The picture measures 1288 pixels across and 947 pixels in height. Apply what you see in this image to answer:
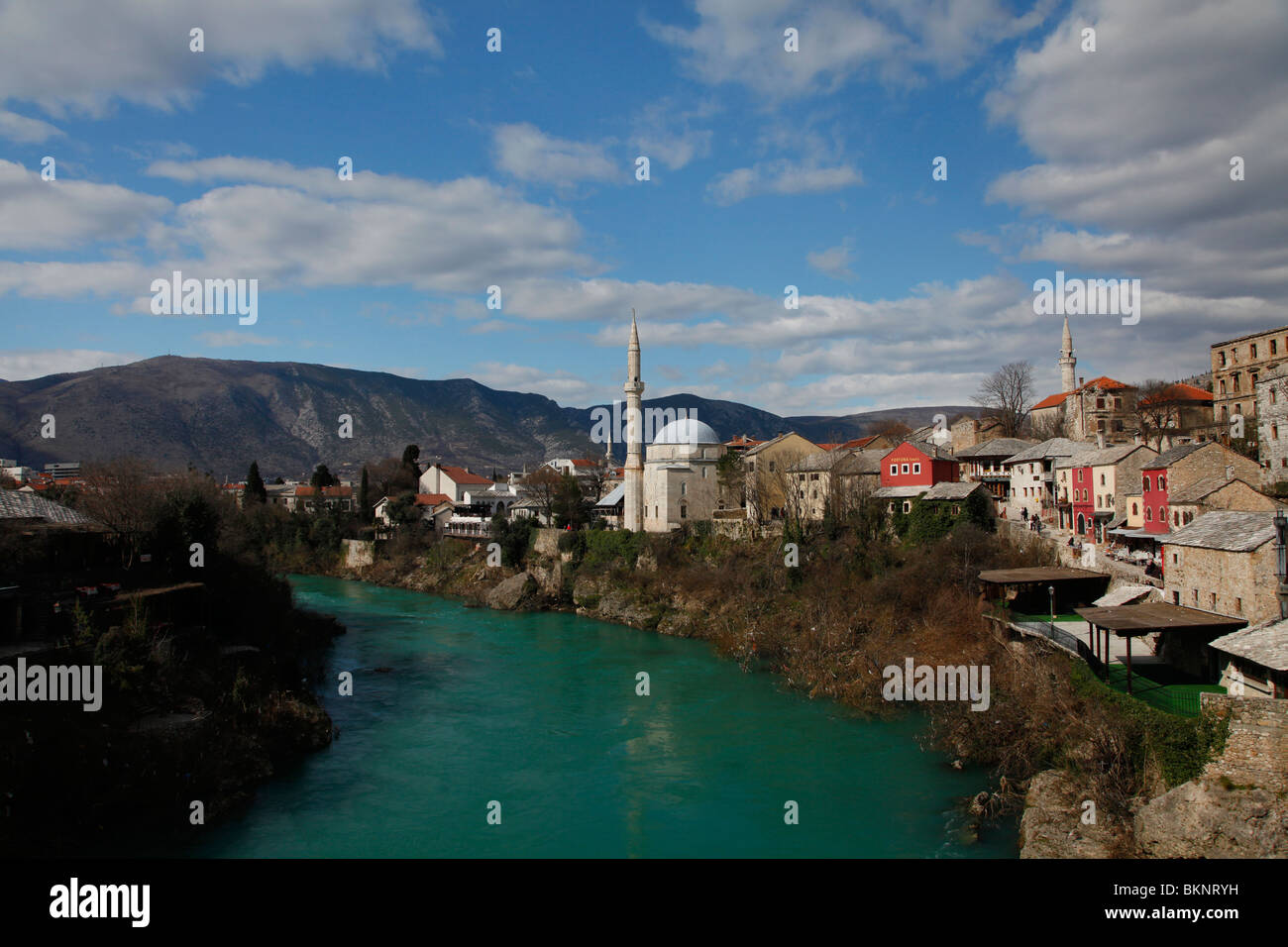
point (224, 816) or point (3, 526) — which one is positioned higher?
point (3, 526)

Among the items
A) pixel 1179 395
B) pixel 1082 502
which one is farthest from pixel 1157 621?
pixel 1179 395

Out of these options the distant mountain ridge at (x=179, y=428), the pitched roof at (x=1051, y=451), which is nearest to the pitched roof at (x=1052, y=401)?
the pitched roof at (x=1051, y=451)

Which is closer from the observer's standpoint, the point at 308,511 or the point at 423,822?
the point at 423,822

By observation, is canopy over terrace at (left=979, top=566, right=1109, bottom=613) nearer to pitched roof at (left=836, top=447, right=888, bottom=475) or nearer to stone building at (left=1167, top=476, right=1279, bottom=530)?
stone building at (left=1167, top=476, right=1279, bottom=530)

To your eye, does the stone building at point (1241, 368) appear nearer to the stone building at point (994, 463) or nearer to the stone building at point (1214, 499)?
the stone building at point (994, 463)

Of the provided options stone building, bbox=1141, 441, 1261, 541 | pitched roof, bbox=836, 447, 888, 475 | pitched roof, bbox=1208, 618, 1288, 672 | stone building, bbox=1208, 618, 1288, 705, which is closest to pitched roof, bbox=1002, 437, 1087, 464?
pitched roof, bbox=836, 447, 888, 475

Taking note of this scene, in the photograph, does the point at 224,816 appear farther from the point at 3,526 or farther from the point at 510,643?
the point at 510,643
